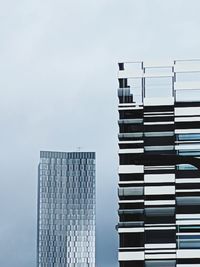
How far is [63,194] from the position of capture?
269ft

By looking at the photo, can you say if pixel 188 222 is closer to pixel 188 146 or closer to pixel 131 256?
pixel 131 256

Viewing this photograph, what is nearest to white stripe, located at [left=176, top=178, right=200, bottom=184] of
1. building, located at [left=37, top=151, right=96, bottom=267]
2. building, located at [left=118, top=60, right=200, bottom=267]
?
building, located at [left=118, top=60, right=200, bottom=267]

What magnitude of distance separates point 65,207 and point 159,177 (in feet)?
202

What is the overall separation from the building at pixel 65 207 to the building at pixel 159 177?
55929 mm

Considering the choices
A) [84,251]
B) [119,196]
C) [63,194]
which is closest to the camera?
[119,196]

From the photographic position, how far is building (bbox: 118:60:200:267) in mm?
19344

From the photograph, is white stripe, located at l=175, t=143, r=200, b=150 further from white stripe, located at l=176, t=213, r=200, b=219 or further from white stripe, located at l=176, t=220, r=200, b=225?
white stripe, located at l=176, t=220, r=200, b=225

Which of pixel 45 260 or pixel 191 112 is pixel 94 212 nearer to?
pixel 45 260

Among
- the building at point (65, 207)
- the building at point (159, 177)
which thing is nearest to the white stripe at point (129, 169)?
the building at point (159, 177)

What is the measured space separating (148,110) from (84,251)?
5660 cm

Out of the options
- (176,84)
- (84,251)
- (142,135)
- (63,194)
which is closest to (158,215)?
(142,135)

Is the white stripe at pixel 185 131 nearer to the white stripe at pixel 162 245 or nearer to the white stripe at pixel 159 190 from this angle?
the white stripe at pixel 159 190

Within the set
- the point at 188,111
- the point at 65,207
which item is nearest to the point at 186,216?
the point at 188,111

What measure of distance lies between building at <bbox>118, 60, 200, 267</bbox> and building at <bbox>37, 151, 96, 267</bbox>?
183 feet
